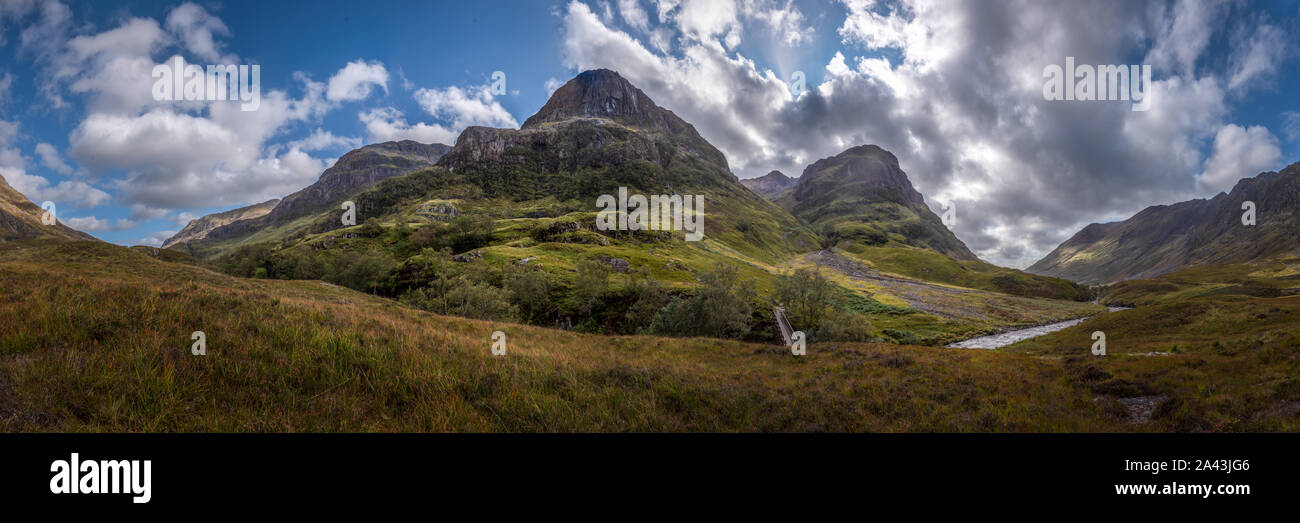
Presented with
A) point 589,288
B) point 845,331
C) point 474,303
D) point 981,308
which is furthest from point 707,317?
point 981,308

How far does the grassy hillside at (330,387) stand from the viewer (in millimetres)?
6082

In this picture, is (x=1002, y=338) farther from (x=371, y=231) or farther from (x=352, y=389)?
(x=371, y=231)

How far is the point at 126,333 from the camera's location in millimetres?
8203

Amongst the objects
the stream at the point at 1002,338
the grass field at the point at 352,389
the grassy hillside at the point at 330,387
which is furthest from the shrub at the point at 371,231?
the stream at the point at 1002,338

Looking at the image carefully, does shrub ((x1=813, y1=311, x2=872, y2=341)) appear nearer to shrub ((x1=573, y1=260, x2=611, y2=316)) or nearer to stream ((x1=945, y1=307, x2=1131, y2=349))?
stream ((x1=945, y1=307, x2=1131, y2=349))

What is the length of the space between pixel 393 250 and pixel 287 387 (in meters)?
117

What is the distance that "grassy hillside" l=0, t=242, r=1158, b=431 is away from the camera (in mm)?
6082

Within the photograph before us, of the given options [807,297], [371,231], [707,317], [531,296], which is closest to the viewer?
[707,317]

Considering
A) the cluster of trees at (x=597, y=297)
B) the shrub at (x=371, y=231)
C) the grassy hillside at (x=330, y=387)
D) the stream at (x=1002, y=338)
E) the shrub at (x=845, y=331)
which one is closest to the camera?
the grassy hillside at (x=330, y=387)

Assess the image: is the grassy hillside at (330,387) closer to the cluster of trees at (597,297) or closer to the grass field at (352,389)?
the grass field at (352,389)

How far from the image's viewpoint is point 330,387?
291 inches

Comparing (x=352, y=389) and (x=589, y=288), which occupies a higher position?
(x=352, y=389)
